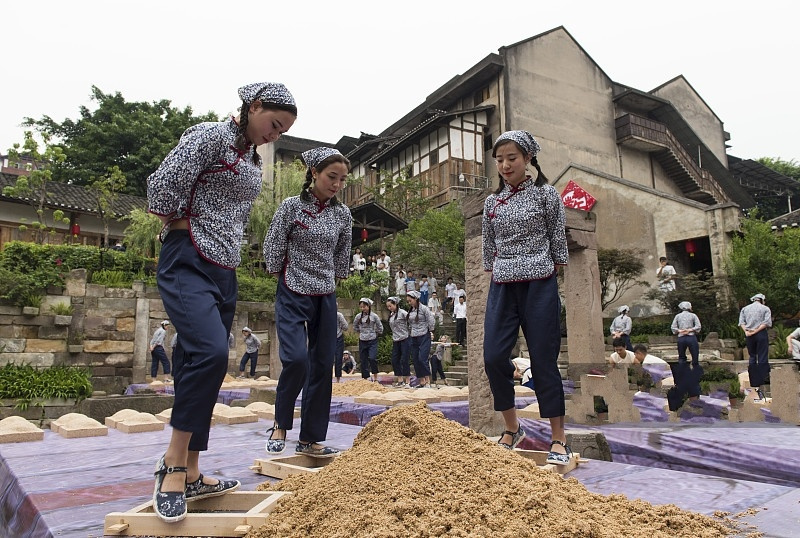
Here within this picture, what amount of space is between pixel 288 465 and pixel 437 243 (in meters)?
16.3

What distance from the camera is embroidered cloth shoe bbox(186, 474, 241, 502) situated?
2.28 metres

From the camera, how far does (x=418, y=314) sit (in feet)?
37.5

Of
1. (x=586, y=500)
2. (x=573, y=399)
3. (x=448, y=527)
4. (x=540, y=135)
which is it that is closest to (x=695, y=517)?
(x=586, y=500)

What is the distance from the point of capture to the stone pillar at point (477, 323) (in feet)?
15.5

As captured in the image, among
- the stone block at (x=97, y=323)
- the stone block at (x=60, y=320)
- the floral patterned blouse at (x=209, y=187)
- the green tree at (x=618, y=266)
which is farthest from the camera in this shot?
the green tree at (x=618, y=266)

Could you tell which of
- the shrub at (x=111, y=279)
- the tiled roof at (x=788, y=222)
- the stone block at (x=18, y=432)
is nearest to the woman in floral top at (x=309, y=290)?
the stone block at (x=18, y=432)

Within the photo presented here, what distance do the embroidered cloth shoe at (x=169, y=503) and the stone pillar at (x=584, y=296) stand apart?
7.52 meters

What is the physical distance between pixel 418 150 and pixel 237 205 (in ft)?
76.9

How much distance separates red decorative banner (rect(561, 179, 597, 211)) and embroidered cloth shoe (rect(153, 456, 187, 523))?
20.8 metres

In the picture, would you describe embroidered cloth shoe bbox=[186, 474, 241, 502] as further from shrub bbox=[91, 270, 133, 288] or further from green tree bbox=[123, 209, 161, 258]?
green tree bbox=[123, 209, 161, 258]

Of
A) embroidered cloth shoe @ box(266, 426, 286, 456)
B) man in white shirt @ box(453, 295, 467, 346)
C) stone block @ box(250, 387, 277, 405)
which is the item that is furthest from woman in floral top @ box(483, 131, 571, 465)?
man in white shirt @ box(453, 295, 467, 346)

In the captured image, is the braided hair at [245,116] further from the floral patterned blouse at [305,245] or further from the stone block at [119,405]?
the stone block at [119,405]

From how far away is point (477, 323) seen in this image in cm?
485

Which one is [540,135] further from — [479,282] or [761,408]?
[479,282]
